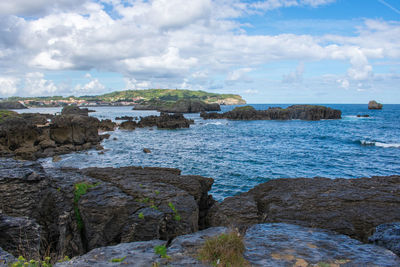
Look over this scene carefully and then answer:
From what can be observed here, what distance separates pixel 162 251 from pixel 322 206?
812 centimetres

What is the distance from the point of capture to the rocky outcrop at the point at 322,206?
9.31 m

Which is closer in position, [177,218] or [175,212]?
[177,218]

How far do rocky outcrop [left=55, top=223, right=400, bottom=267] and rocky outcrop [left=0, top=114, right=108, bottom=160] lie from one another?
99.4ft

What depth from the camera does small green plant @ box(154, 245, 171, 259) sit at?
5.96 m

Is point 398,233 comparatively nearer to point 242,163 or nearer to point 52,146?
point 242,163


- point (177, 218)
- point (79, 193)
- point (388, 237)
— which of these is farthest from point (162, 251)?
point (79, 193)

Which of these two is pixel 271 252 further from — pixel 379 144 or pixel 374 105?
pixel 374 105

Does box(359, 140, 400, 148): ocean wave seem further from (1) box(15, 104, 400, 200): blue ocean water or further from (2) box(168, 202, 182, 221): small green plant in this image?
(2) box(168, 202, 182, 221): small green plant

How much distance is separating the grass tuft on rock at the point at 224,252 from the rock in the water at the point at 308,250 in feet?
1.06

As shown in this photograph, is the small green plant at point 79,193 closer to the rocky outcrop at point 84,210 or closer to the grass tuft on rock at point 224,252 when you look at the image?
the rocky outcrop at point 84,210

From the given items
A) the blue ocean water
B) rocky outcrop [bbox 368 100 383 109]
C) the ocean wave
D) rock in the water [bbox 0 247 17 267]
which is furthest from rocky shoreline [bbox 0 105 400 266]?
rocky outcrop [bbox 368 100 383 109]

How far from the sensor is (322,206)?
35.8 feet

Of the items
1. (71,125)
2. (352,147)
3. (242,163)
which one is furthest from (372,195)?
(71,125)

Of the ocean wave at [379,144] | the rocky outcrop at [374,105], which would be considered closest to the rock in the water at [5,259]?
the ocean wave at [379,144]
